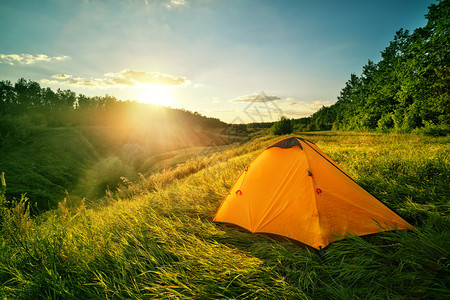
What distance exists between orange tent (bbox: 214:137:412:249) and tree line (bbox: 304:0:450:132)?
60.9 ft

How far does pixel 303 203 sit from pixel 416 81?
84.9 ft

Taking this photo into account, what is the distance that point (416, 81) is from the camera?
18.6 m

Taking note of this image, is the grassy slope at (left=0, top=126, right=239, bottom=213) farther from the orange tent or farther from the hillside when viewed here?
the orange tent

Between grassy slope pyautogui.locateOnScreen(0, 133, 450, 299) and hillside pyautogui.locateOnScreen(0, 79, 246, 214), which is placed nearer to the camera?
grassy slope pyautogui.locateOnScreen(0, 133, 450, 299)

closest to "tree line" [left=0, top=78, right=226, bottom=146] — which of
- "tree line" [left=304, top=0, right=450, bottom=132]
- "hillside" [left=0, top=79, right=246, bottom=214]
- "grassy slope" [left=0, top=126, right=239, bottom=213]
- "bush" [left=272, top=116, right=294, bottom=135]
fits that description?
"hillside" [left=0, top=79, right=246, bottom=214]

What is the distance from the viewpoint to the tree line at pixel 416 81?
16.1 m

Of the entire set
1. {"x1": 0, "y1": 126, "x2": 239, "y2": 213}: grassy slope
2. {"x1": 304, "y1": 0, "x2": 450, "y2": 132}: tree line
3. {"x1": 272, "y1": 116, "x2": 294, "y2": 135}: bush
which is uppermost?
{"x1": 304, "y1": 0, "x2": 450, "y2": 132}: tree line

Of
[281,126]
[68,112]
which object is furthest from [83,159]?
[281,126]

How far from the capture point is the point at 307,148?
3.84 meters

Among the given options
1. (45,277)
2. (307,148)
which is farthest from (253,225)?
(45,277)

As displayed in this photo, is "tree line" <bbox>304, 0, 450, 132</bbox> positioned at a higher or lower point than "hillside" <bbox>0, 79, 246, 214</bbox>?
higher

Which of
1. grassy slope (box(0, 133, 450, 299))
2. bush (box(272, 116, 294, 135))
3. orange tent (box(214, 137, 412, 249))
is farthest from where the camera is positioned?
bush (box(272, 116, 294, 135))

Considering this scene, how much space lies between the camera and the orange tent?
3.01 m

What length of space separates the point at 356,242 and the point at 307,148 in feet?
6.15
